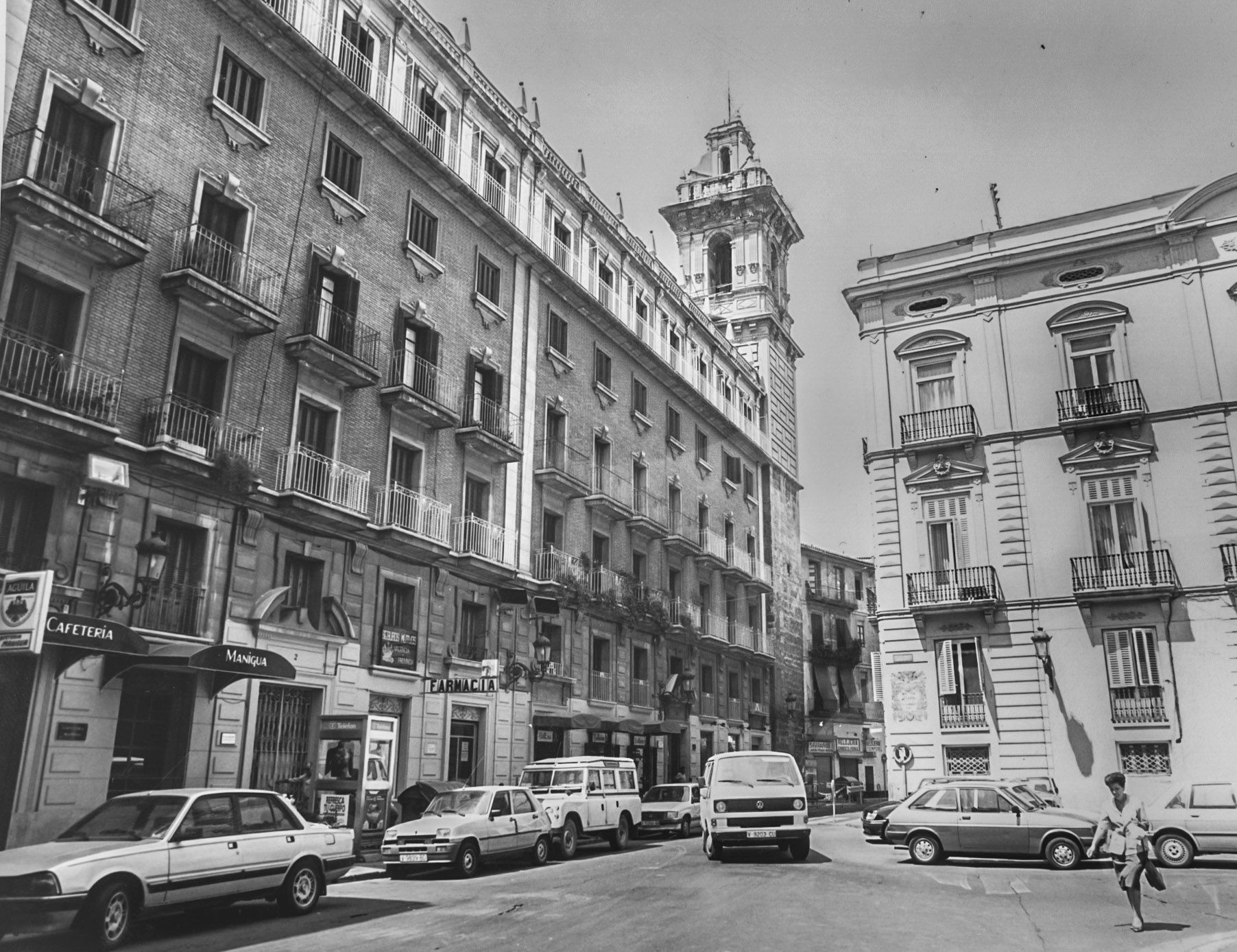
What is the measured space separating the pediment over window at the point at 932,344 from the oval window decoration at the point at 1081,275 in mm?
2975

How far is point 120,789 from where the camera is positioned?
17641 millimetres

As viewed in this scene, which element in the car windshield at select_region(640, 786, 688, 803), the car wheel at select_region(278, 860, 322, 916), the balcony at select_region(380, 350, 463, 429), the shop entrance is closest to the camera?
the car wheel at select_region(278, 860, 322, 916)

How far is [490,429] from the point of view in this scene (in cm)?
2834

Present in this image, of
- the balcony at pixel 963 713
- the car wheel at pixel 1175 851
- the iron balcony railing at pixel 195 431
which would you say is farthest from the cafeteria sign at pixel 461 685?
the car wheel at pixel 1175 851

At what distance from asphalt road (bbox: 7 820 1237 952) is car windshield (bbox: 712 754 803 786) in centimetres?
148

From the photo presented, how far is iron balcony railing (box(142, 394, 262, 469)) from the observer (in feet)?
60.8

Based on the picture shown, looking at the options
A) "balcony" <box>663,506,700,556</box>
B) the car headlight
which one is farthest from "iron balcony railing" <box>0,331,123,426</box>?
"balcony" <box>663,506,700,556</box>

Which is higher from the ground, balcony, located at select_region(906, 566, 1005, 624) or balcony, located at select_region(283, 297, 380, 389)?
balcony, located at select_region(283, 297, 380, 389)

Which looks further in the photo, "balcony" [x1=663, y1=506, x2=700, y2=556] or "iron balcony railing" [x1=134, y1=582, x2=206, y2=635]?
"balcony" [x1=663, y1=506, x2=700, y2=556]

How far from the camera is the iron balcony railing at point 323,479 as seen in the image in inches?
848

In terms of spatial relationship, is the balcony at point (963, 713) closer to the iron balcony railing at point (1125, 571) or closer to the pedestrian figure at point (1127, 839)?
the iron balcony railing at point (1125, 571)

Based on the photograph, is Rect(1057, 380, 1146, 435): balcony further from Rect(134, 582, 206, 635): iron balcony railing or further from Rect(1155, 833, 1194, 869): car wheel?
Rect(134, 582, 206, 635): iron balcony railing

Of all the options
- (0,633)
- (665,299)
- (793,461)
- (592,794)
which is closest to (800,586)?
(793,461)

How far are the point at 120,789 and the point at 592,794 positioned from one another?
29.3 ft
